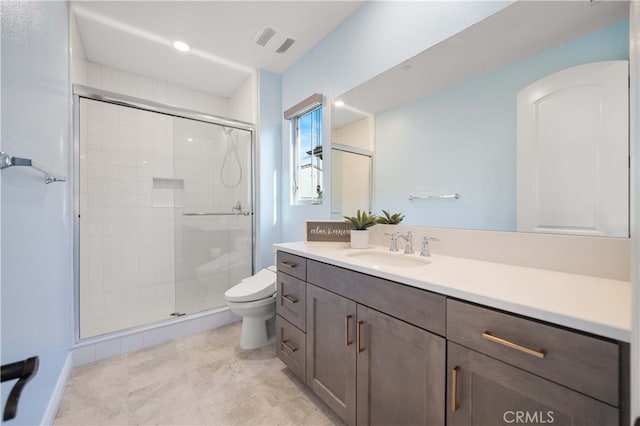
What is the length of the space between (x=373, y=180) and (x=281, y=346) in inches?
49.8

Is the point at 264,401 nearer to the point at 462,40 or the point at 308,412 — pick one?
the point at 308,412

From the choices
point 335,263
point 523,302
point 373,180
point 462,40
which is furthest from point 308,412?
point 462,40

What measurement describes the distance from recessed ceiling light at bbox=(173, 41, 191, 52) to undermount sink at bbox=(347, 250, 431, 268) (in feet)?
7.48

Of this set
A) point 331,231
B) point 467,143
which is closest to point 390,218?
point 331,231

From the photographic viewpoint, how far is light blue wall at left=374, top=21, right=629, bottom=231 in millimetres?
1068

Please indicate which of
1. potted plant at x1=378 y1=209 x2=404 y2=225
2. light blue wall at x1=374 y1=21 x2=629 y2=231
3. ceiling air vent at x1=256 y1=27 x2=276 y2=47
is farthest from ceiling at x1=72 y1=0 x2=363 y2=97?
potted plant at x1=378 y1=209 x2=404 y2=225

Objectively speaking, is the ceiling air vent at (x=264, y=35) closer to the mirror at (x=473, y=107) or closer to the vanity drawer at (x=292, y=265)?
the mirror at (x=473, y=107)

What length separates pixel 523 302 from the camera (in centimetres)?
65

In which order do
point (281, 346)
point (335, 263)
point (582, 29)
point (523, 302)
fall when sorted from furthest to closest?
1. point (281, 346)
2. point (335, 263)
3. point (582, 29)
4. point (523, 302)

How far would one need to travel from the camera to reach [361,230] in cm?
162

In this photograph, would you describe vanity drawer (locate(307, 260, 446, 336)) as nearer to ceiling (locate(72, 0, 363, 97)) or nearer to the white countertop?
the white countertop

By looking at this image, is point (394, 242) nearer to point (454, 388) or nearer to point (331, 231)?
point (331, 231)

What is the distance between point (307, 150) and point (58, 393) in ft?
7.31

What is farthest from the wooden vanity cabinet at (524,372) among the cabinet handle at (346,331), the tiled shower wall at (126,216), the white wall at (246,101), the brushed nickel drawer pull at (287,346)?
the white wall at (246,101)
